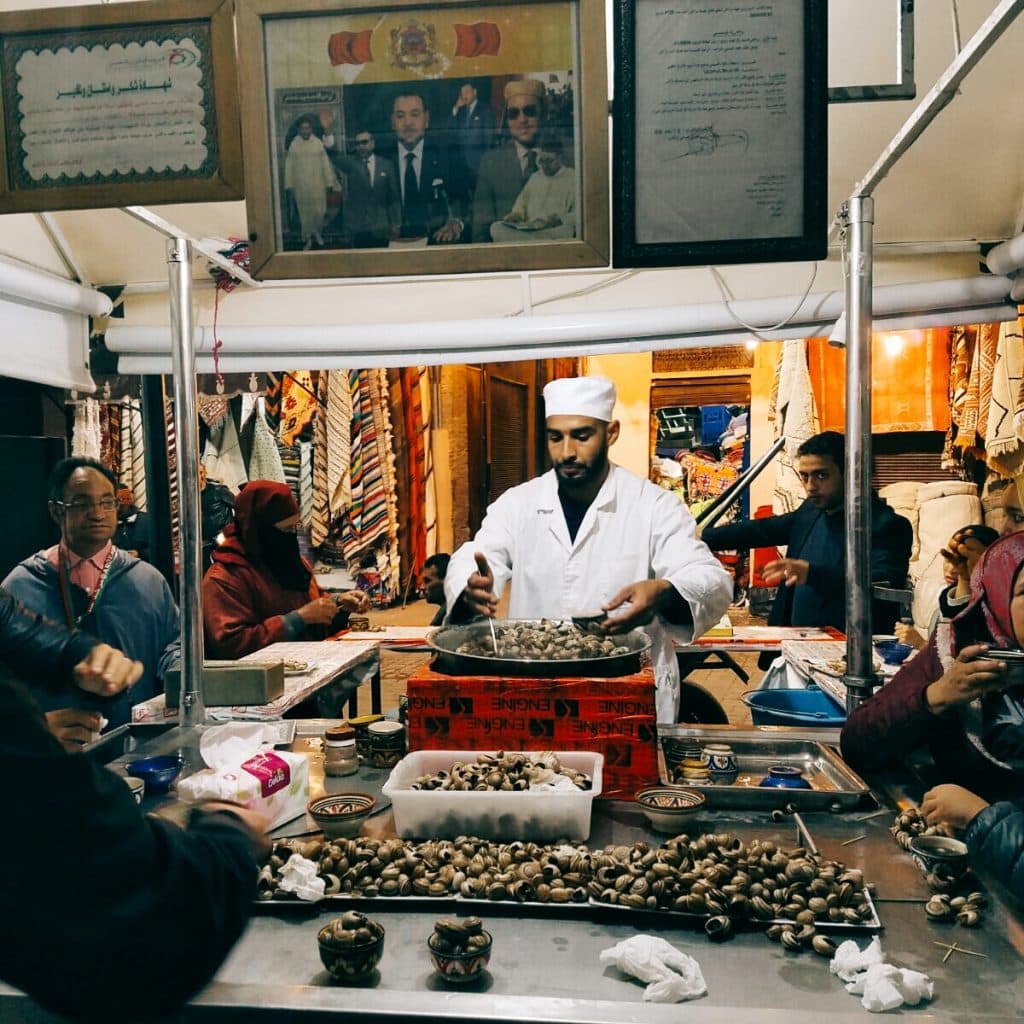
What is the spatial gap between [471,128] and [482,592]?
121 centimetres

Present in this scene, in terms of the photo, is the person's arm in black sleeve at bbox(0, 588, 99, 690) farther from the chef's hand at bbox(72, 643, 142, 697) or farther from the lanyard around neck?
the lanyard around neck

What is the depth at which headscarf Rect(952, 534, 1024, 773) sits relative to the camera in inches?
66.4

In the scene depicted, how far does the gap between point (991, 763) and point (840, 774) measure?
0.30 metres

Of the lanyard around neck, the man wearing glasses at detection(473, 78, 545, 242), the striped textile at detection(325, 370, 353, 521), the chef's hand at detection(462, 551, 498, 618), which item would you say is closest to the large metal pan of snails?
the chef's hand at detection(462, 551, 498, 618)

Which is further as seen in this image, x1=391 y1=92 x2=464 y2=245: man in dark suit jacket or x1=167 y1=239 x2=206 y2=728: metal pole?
x1=167 y1=239 x2=206 y2=728: metal pole

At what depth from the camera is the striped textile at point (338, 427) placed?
6707mm

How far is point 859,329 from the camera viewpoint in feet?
6.91

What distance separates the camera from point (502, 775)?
1635mm

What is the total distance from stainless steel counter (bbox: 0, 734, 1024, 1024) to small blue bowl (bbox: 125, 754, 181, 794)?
59cm

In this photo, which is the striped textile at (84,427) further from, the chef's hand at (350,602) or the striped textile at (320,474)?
the chef's hand at (350,602)

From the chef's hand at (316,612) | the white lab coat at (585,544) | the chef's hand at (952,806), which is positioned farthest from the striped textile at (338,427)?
the chef's hand at (952,806)

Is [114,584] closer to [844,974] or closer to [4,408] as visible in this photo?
[4,408]

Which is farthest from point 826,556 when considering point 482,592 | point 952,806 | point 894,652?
point 952,806

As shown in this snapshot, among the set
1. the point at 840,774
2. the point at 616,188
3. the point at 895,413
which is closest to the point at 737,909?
the point at 840,774
